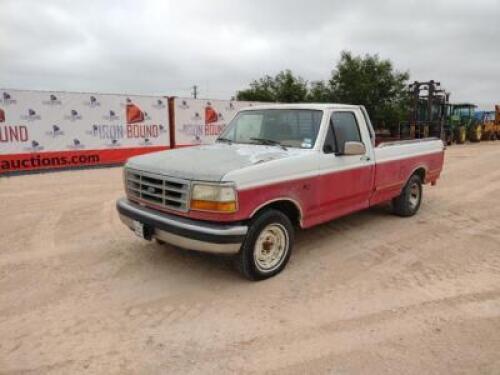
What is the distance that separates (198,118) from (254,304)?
517 inches

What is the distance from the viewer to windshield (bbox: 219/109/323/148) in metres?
4.92

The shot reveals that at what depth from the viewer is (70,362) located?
291 centimetres

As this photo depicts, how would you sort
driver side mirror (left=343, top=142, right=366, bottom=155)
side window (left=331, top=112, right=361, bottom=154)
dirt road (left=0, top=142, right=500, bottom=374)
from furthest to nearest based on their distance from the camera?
side window (left=331, top=112, right=361, bottom=154), driver side mirror (left=343, top=142, right=366, bottom=155), dirt road (left=0, top=142, right=500, bottom=374)

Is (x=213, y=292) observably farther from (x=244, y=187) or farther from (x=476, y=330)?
(x=476, y=330)

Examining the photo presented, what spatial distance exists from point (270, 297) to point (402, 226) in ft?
A: 11.0

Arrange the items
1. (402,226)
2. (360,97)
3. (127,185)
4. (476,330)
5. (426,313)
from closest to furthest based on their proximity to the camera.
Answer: (476,330), (426,313), (127,185), (402,226), (360,97)

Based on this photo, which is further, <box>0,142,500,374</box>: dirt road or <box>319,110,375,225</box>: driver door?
<box>319,110,375,225</box>: driver door

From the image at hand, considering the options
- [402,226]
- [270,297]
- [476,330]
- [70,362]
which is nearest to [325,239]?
[402,226]

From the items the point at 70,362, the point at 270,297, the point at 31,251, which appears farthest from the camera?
the point at 31,251

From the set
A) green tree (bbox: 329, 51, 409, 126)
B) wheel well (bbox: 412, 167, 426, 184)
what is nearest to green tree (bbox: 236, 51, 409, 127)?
green tree (bbox: 329, 51, 409, 126)

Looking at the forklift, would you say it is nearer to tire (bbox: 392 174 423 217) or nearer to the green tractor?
the green tractor

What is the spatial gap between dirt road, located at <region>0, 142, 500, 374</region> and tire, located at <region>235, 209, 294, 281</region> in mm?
159

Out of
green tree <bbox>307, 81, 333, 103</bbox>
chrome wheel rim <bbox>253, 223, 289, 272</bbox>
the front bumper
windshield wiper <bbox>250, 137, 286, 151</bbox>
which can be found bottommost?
chrome wheel rim <bbox>253, 223, 289, 272</bbox>

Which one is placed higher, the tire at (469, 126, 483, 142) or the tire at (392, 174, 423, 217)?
the tire at (469, 126, 483, 142)
